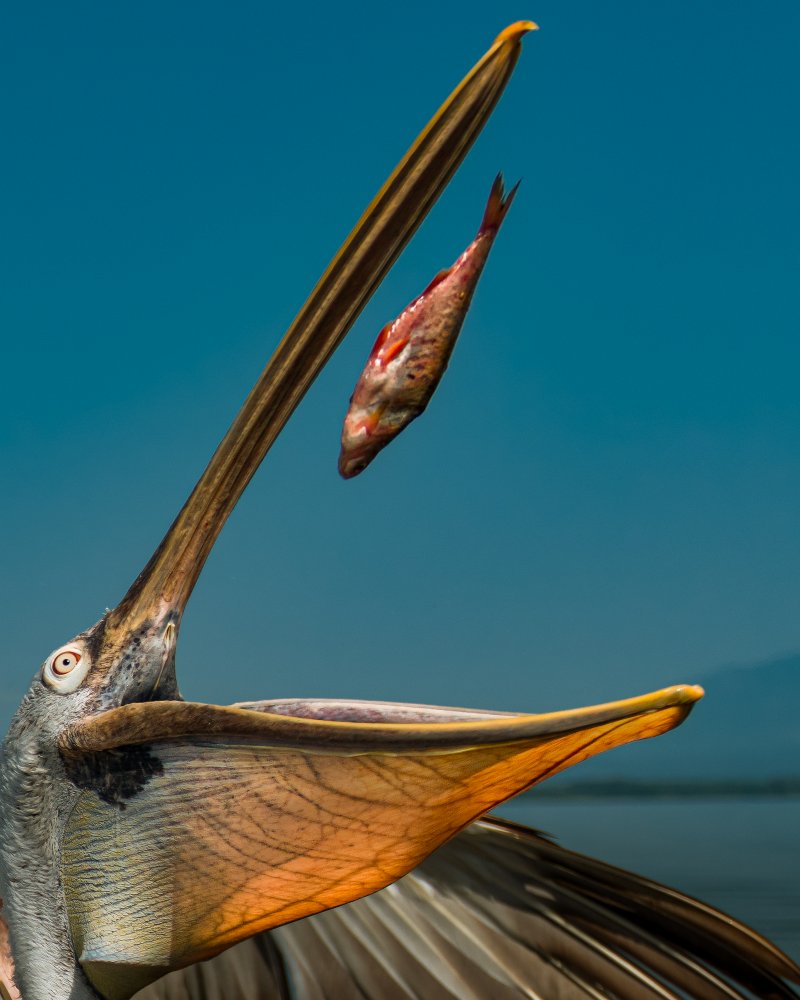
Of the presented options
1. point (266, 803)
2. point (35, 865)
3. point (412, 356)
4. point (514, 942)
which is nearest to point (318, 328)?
point (412, 356)

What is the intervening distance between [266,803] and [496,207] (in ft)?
3.82

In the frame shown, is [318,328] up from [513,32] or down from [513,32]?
down

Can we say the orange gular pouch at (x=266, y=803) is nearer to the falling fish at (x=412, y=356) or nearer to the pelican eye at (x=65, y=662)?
the pelican eye at (x=65, y=662)

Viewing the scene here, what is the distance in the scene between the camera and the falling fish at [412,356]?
2.06m

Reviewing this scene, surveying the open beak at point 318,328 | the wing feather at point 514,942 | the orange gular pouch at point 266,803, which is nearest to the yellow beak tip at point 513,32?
the open beak at point 318,328

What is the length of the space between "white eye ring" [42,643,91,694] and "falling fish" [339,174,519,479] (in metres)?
0.76

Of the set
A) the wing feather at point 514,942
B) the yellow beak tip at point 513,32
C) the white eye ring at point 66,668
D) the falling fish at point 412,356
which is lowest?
the wing feather at point 514,942

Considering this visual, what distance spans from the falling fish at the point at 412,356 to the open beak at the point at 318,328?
13 cm

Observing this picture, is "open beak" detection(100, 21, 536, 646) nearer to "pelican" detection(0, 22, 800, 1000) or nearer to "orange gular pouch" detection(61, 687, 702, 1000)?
"pelican" detection(0, 22, 800, 1000)

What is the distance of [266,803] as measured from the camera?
7.01 feet

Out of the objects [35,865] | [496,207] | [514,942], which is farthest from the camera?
[514,942]

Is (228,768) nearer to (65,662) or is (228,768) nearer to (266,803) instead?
(266,803)

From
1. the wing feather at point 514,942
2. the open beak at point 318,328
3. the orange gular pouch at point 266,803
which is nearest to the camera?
the orange gular pouch at point 266,803

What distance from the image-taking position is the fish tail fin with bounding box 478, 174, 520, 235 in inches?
79.7
